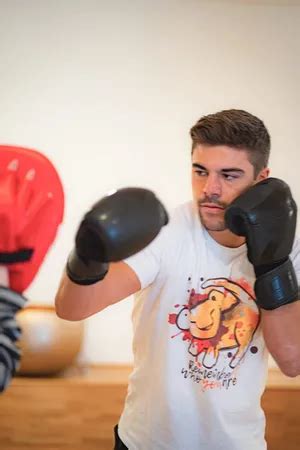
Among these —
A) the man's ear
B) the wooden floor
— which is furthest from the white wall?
the man's ear

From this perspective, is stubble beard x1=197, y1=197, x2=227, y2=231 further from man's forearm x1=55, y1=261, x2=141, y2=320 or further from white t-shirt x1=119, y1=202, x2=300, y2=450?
man's forearm x1=55, y1=261, x2=141, y2=320

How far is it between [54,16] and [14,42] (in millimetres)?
205

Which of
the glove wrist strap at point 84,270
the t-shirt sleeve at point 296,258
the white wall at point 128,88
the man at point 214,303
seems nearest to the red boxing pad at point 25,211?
the glove wrist strap at point 84,270

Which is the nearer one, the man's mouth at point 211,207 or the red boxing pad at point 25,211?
the red boxing pad at point 25,211

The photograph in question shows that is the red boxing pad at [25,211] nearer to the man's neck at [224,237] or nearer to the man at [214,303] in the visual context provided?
the man at [214,303]

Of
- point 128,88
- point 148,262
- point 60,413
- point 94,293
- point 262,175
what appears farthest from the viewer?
point 128,88

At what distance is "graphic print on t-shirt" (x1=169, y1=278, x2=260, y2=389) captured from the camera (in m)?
1.44

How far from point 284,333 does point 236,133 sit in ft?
1.59

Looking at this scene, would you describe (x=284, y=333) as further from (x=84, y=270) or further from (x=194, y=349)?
(x=84, y=270)

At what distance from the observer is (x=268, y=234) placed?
133 cm

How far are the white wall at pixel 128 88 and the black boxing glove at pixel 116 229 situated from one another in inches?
55.0

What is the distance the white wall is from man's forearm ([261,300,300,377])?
124cm

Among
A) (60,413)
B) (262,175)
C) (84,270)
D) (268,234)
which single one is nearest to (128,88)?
(262,175)

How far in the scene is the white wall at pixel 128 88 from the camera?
2.57 m
